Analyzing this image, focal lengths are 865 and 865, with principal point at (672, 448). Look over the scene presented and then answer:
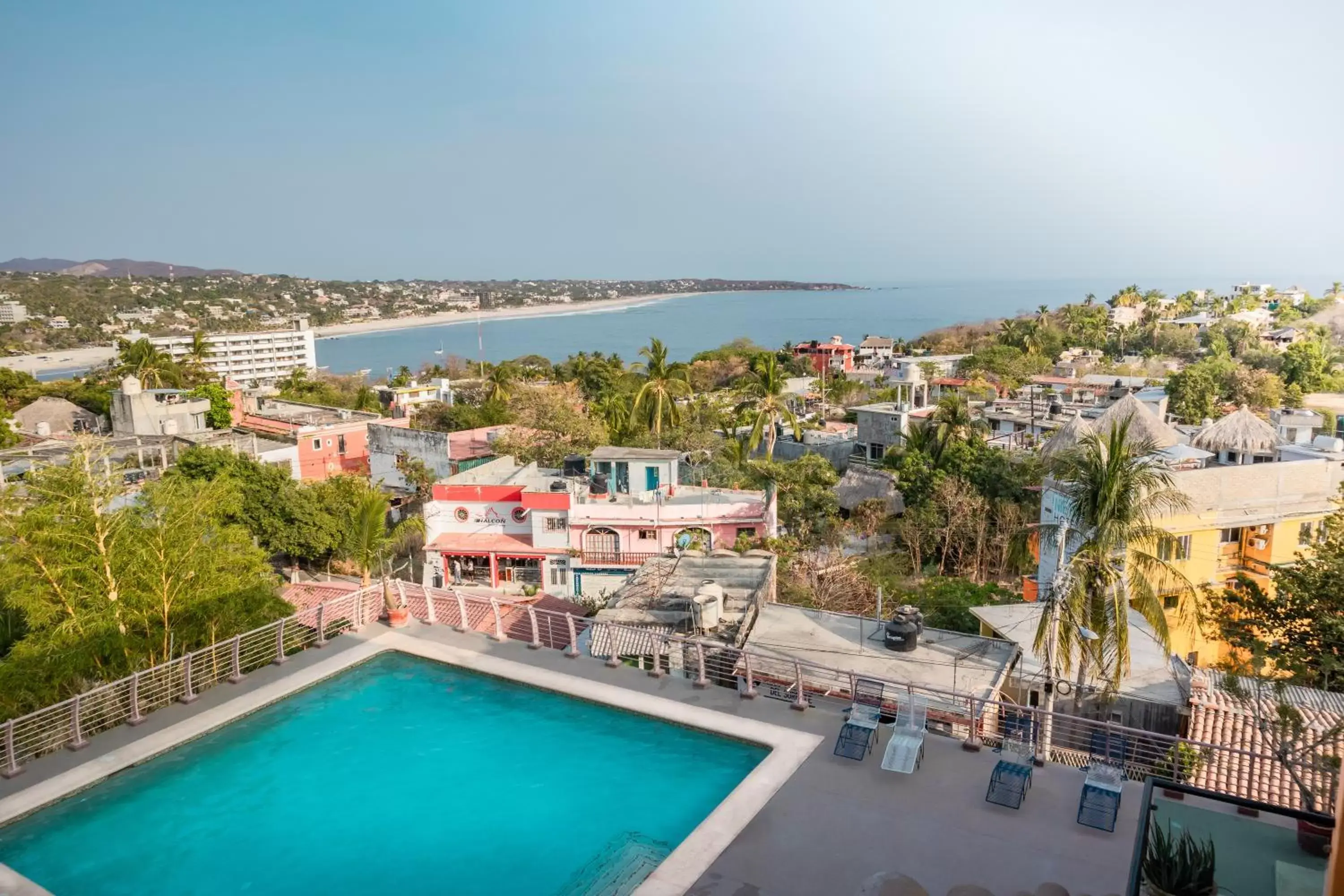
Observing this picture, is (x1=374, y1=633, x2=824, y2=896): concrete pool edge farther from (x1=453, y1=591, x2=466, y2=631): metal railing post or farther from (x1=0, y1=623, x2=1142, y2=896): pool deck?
(x1=453, y1=591, x2=466, y2=631): metal railing post

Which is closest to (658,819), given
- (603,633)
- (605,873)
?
(605,873)

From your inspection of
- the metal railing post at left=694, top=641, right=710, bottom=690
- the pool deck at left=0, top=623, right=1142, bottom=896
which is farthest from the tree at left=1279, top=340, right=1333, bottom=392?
the pool deck at left=0, top=623, right=1142, bottom=896

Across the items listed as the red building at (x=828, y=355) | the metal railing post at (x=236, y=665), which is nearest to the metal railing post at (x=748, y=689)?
the metal railing post at (x=236, y=665)

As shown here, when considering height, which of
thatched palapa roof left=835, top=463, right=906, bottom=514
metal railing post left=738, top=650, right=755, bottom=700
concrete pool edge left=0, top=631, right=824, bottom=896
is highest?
metal railing post left=738, top=650, right=755, bottom=700

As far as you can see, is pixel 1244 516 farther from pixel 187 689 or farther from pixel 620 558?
pixel 187 689

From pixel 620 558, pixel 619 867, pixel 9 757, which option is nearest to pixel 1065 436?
pixel 620 558

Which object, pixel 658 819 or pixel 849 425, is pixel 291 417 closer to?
pixel 849 425
